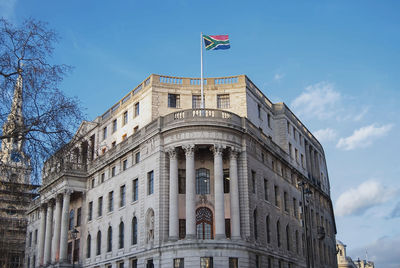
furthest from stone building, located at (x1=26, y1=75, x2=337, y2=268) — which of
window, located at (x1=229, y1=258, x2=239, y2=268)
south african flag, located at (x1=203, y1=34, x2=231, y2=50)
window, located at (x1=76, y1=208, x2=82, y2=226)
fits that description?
south african flag, located at (x1=203, y1=34, x2=231, y2=50)

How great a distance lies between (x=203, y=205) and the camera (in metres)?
44.5

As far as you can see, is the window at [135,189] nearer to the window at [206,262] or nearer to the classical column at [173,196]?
the classical column at [173,196]

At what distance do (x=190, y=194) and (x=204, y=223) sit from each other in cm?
366

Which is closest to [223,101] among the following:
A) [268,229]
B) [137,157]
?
[137,157]

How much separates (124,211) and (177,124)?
12557mm

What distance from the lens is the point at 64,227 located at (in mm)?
57906

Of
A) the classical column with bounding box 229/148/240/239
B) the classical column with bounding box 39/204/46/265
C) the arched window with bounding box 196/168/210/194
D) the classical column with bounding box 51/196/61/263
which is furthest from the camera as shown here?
the classical column with bounding box 39/204/46/265

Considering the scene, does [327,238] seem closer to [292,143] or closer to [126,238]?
[292,143]

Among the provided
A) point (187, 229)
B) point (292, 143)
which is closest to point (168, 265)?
point (187, 229)

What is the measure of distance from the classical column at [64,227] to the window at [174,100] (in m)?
17.2

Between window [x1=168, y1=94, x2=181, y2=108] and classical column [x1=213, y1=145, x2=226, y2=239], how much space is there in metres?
11.9

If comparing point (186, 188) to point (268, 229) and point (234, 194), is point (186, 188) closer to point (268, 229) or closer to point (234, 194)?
point (234, 194)

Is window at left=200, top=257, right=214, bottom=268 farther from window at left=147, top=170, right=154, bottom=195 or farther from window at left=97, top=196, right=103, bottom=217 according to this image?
window at left=97, top=196, right=103, bottom=217

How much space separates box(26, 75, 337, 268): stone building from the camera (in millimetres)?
42875
